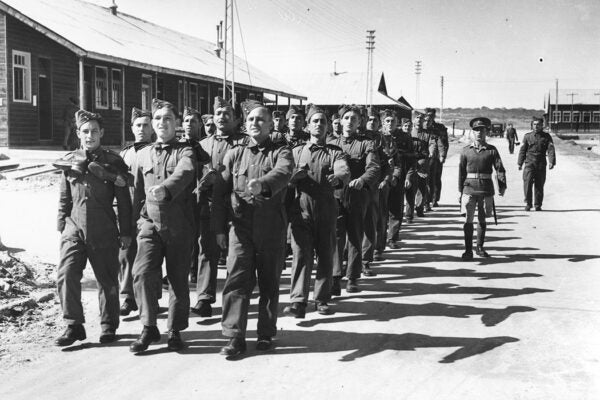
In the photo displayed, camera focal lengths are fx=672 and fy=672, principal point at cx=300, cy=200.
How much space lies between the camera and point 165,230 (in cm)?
552

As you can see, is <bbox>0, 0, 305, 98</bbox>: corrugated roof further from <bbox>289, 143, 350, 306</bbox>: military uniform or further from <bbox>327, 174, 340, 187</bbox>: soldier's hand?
<bbox>327, 174, 340, 187</bbox>: soldier's hand

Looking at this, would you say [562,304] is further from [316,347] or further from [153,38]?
[153,38]

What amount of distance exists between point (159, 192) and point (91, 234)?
2.73ft

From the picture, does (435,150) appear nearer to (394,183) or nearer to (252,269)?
(394,183)

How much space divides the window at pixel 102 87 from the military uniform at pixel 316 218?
60.6 ft

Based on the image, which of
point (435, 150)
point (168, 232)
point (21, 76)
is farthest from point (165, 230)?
point (21, 76)

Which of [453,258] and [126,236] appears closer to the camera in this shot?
[126,236]

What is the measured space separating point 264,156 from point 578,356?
3.00 metres

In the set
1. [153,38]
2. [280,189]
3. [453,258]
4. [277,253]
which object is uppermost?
[153,38]

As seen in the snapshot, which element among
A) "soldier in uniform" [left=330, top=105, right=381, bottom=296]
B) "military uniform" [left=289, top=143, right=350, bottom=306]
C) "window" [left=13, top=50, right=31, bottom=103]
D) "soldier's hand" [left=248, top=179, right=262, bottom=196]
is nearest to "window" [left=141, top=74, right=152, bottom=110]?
"window" [left=13, top=50, right=31, bottom=103]

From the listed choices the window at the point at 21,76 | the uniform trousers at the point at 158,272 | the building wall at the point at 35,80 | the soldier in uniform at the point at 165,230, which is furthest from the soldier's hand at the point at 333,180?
the window at the point at 21,76

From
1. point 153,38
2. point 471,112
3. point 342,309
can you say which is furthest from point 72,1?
point 471,112

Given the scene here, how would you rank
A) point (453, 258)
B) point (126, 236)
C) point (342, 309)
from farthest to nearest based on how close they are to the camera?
point (453, 258) → point (342, 309) → point (126, 236)

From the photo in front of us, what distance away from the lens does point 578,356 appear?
536 centimetres
